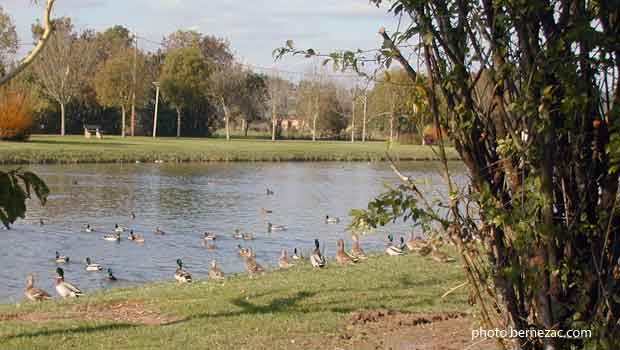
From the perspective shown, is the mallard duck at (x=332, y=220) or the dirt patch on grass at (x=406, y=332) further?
the mallard duck at (x=332, y=220)

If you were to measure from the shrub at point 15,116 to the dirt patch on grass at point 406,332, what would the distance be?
4587 cm

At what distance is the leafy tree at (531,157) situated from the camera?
4113 mm

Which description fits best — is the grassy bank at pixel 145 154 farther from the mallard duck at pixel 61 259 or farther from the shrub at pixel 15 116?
the mallard duck at pixel 61 259

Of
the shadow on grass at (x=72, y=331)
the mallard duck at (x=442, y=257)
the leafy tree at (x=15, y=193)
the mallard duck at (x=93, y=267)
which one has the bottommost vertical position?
the mallard duck at (x=93, y=267)

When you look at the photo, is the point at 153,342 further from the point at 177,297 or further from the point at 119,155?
the point at 119,155

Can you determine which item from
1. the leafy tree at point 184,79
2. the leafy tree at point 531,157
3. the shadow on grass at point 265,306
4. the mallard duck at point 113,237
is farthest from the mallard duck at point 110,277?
the leafy tree at point 184,79

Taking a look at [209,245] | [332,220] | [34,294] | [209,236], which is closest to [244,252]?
[209,245]

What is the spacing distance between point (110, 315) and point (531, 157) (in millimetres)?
6678

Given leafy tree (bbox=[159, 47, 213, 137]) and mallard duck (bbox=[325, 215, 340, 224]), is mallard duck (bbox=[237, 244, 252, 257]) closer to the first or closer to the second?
mallard duck (bbox=[325, 215, 340, 224])

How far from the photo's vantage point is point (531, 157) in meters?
4.14

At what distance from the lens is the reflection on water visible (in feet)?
58.9

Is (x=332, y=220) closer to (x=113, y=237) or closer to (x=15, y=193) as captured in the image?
(x=113, y=237)

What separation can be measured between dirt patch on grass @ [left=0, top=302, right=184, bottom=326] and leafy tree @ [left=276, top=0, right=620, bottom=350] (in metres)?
5.18

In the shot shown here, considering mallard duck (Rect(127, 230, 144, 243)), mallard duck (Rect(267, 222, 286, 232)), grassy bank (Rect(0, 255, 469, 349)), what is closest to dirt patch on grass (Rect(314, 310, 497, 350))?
grassy bank (Rect(0, 255, 469, 349))
